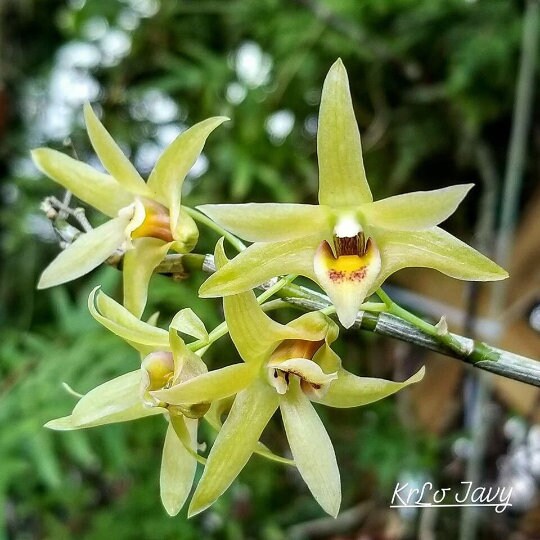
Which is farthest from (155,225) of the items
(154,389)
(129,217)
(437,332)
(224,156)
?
(224,156)

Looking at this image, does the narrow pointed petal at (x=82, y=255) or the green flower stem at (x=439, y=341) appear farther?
the narrow pointed petal at (x=82, y=255)

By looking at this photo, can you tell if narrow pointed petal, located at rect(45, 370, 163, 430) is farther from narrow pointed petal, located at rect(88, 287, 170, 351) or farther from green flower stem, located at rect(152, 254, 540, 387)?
green flower stem, located at rect(152, 254, 540, 387)

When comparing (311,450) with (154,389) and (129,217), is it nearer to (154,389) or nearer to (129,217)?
(154,389)

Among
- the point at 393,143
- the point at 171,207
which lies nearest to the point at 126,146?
the point at 393,143

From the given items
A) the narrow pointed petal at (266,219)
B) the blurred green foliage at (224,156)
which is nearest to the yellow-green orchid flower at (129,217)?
the narrow pointed petal at (266,219)

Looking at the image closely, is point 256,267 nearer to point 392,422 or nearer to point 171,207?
point 171,207

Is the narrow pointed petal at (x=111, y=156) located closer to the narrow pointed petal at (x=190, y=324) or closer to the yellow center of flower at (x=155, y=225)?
the yellow center of flower at (x=155, y=225)
